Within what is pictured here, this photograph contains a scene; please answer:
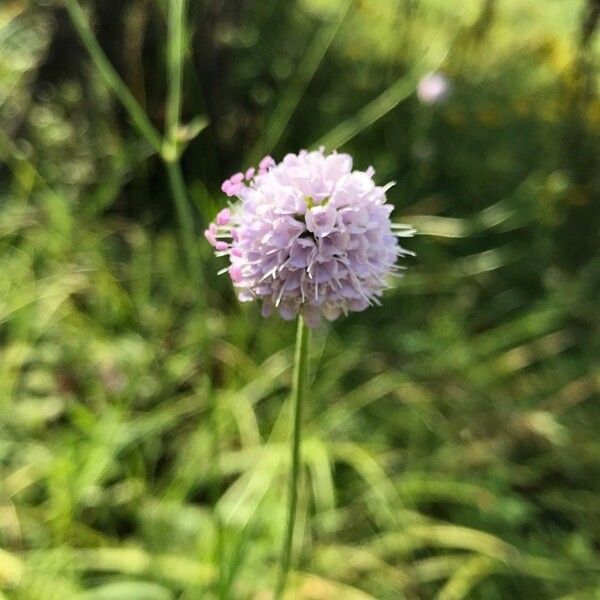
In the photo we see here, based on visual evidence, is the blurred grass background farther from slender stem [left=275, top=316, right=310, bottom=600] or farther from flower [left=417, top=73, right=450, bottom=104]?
slender stem [left=275, top=316, right=310, bottom=600]

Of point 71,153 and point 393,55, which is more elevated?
point 393,55

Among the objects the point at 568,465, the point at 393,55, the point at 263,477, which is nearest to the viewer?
the point at 263,477

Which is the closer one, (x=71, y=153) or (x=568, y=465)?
(x=568, y=465)

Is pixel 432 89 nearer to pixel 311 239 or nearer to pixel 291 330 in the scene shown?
pixel 291 330

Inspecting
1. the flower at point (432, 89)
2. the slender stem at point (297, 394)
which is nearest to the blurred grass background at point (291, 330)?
the flower at point (432, 89)

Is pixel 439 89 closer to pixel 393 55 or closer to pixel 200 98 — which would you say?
pixel 393 55

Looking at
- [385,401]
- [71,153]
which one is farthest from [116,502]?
[71,153]

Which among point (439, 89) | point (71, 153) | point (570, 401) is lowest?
point (570, 401)
